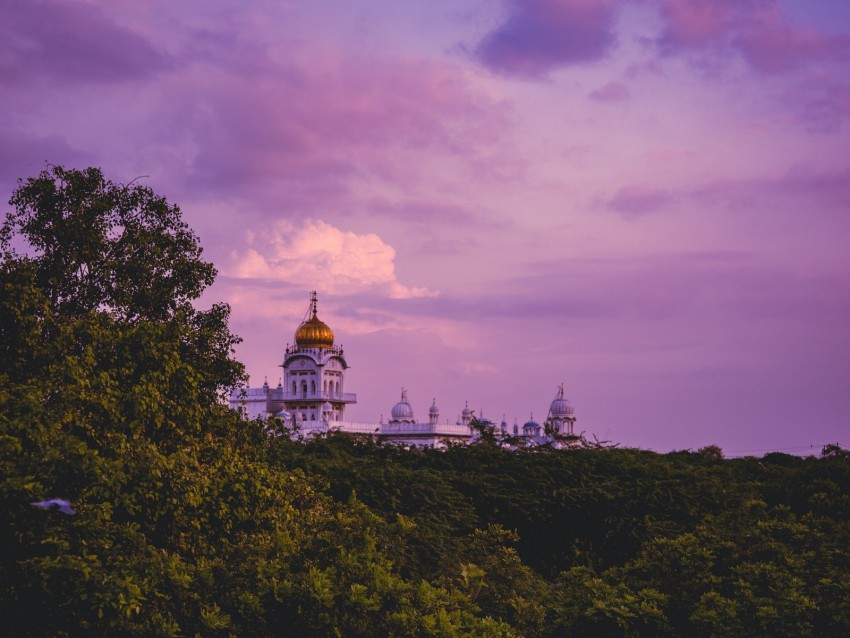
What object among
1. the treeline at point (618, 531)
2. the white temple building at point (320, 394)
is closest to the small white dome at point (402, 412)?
the white temple building at point (320, 394)

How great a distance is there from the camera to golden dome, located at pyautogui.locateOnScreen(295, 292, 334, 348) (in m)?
150

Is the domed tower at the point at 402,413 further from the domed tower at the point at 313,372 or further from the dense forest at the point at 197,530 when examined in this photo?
the dense forest at the point at 197,530

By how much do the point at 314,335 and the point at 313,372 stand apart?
4963 millimetres

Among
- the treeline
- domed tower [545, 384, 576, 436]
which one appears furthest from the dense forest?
domed tower [545, 384, 576, 436]

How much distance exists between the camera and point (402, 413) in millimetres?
149750

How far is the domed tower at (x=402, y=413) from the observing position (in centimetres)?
14949

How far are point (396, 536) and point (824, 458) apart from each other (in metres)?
23.0

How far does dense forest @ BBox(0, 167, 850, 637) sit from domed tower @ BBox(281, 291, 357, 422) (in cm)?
11826

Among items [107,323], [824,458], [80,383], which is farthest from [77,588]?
[824,458]

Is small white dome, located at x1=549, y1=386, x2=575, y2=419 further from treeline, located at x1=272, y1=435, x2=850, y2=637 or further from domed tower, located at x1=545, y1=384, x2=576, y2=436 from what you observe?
treeline, located at x1=272, y1=435, x2=850, y2=637

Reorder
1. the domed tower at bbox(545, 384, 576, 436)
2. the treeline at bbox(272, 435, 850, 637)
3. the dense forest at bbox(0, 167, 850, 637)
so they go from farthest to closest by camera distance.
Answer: the domed tower at bbox(545, 384, 576, 436) → the treeline at bbox(272, 435, 850, 637) → the dense forest at bbox(0, 167, 850, 637)

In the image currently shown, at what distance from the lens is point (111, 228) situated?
1026 inches

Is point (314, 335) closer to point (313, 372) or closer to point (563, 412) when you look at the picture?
point (313, 372)

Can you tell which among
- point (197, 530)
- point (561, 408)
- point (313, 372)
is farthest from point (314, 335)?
point (197, 530)
